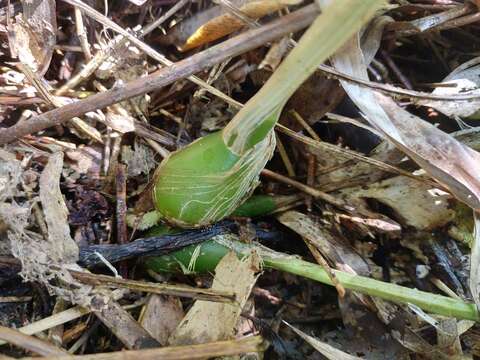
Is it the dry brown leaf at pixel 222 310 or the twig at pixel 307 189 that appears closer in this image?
the dry brown leaf at pixel 222 310

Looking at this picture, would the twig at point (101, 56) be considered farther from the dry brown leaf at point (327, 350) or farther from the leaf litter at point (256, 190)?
the dry brown leaf at point (327, 350)

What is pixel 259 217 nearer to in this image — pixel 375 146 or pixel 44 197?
pixel 375 146

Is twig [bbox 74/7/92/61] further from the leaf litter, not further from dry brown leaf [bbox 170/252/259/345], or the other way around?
dry brown leaf [bbox 170/252/259/345]

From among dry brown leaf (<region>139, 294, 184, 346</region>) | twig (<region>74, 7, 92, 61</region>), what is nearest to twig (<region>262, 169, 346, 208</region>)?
dry brown leaf (<region>139, 294, 184, 346</region>)

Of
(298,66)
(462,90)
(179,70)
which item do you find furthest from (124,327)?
(462,90)

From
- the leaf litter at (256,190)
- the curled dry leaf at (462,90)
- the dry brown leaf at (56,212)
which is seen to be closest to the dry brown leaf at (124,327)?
the leaf litter at (256,190)

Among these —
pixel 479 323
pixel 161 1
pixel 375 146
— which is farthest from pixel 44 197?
pixel 479 323
